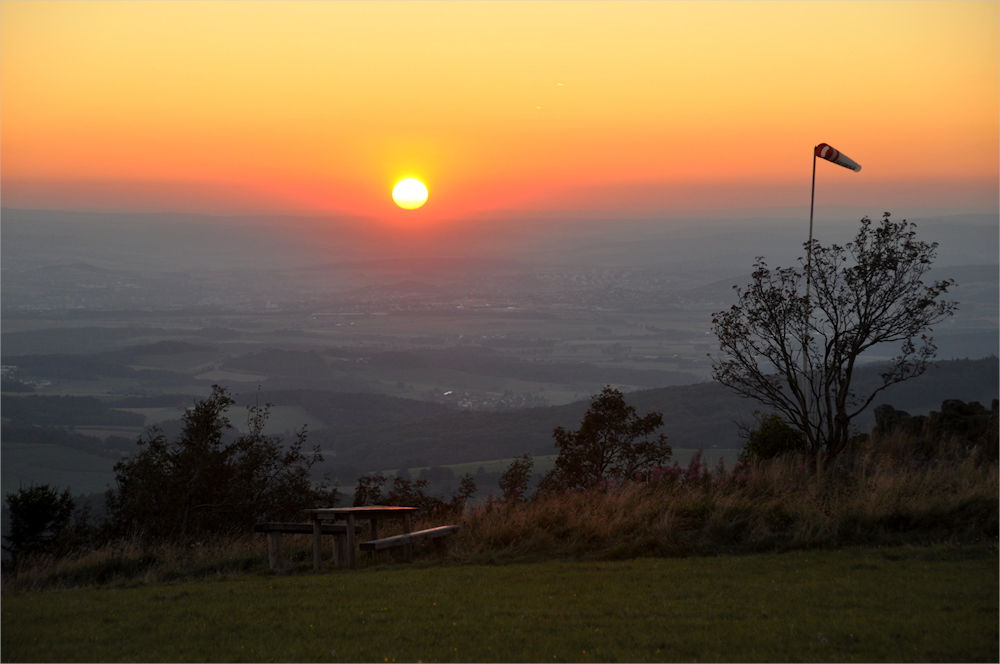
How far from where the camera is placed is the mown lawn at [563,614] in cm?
602

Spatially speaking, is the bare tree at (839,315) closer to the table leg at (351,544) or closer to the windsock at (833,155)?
the windsock at (833,155)

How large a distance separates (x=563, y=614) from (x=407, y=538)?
3459mm

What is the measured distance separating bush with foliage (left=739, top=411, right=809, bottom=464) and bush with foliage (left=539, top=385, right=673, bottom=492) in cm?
184

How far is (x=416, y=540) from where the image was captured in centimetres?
1005

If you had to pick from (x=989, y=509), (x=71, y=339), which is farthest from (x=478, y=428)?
(x=71, y=339)

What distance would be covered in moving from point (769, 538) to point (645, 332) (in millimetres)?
182395

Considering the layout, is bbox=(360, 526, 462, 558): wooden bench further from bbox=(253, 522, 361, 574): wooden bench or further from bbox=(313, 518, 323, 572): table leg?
bbox=(313, 518, 323, 572): table leg

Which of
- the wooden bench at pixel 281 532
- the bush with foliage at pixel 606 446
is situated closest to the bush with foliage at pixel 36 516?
the wooden bench at pixel 281 532

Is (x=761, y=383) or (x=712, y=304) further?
(x=712, y=304)

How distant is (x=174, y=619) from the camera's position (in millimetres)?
7344

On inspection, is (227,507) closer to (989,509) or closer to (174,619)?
(174,619)

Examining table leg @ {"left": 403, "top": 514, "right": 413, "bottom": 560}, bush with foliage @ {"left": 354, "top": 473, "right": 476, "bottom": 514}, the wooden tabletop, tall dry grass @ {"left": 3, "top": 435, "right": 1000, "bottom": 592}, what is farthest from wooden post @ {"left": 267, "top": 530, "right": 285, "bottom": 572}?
bush with foliage @ {"left": 354, "top": 473, "right": 476, "bottom": 514}

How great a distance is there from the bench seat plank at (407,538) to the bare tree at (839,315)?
6821 millimetres

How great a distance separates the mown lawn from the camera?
602cm
